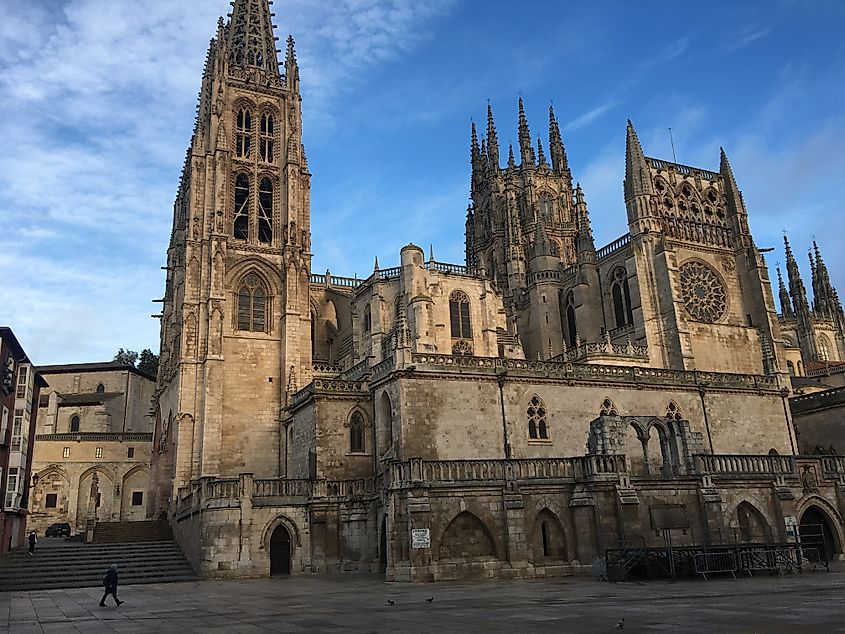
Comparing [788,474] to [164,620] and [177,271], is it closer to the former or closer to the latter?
[164,620]

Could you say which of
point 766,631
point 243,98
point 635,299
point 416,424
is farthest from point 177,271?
point 766,631

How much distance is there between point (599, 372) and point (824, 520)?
10793 mm

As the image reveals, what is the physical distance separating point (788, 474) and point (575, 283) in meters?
29.2

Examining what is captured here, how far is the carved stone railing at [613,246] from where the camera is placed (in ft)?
173

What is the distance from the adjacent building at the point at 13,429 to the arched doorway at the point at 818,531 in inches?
1307

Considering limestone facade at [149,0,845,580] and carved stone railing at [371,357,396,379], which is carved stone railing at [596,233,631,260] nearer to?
limestone facade at [149,0,845,580]

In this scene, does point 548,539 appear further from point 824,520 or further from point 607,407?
point 824,520

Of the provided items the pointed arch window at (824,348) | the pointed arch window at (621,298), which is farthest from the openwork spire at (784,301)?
the pointed arch window at (621,298)

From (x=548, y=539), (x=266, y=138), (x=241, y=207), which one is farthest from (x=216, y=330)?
(x=548, y=539)

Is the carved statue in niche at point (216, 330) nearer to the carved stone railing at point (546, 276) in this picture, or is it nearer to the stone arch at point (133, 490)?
the stone arch at point (133, 490)

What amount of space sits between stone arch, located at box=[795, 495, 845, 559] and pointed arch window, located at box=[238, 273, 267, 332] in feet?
99.7

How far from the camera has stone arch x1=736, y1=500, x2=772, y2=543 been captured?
26672 millimetres

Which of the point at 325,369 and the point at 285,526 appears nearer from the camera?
the point at 285,526

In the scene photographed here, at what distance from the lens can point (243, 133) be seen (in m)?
50.9
